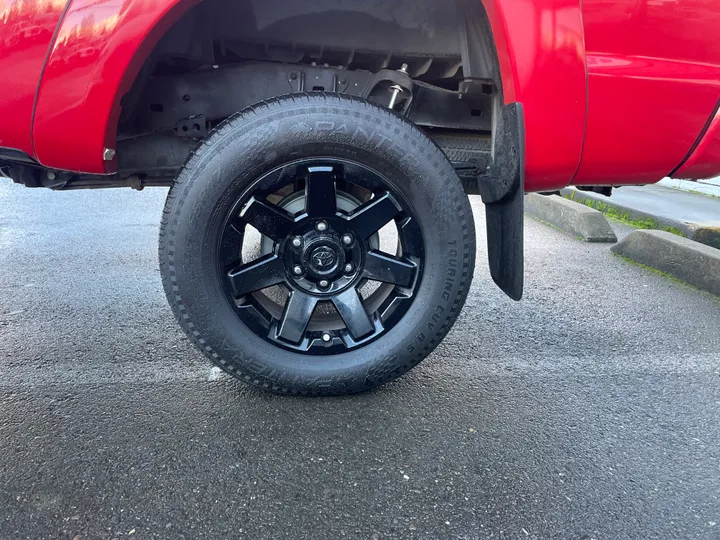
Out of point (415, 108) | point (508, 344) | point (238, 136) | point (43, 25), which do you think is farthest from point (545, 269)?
point (43, 25)

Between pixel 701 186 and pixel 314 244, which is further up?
pixel 314 244

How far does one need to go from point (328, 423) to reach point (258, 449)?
0.86 feet

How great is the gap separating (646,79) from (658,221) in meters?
3.51

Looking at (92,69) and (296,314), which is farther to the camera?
(296,314)

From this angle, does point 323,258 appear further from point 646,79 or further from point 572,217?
point 572,217

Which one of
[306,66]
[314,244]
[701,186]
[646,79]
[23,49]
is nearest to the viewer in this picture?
[23,49]

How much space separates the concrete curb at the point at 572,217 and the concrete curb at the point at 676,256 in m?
0.36

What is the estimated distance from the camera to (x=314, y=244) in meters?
1.85

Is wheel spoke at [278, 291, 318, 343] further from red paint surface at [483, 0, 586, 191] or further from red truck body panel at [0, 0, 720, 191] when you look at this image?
red paint surface at [483, 0, 586, 191]

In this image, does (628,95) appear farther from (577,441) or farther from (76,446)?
(76,446)

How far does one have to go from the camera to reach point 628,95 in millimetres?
1750

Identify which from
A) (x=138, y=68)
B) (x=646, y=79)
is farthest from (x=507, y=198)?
(x=138, y=68)

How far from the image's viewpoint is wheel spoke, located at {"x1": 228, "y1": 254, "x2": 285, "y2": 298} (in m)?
1.86

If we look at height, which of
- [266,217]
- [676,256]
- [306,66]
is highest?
[306,66]
